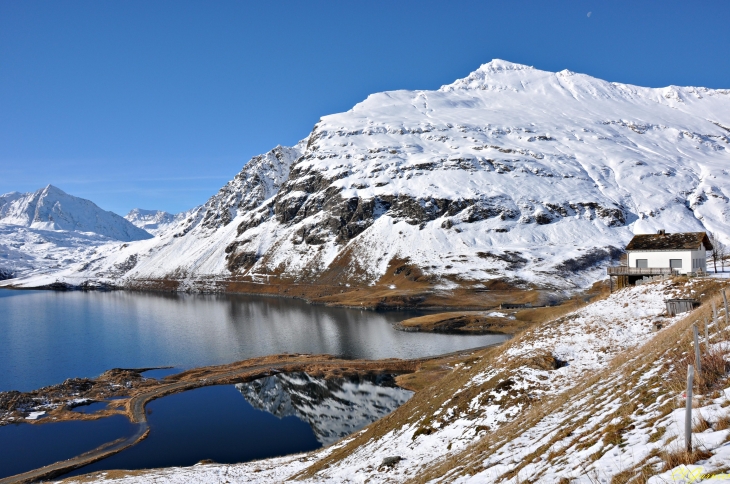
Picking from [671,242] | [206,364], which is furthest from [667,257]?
[206,364]

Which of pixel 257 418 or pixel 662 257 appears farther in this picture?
pixel 662 257

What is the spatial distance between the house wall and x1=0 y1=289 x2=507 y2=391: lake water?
3687 cm

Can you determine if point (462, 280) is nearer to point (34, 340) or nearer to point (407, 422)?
point (34, 340)

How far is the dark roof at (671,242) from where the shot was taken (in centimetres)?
6134

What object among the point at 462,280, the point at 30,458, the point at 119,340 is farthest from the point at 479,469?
the point at 462,280

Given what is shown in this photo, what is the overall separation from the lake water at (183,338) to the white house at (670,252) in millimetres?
36950

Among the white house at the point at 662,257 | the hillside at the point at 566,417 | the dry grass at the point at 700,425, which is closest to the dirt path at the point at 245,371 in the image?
the hillside at the point at 566,417

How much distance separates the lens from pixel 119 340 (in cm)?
10856

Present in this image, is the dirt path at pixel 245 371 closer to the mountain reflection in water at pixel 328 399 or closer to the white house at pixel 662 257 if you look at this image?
the mountain reflection in water at pixel 328 399

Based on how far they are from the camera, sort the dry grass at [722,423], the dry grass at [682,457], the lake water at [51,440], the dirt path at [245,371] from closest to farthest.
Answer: the dry grass at [682,457] < the dry grass at [722,423] < the lake water at [51,440] < the dirt path at [245,371]

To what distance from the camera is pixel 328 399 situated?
63.9 meters

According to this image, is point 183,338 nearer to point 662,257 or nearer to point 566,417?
point 662,257

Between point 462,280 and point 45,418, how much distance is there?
138 m

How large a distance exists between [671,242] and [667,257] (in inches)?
88.5
